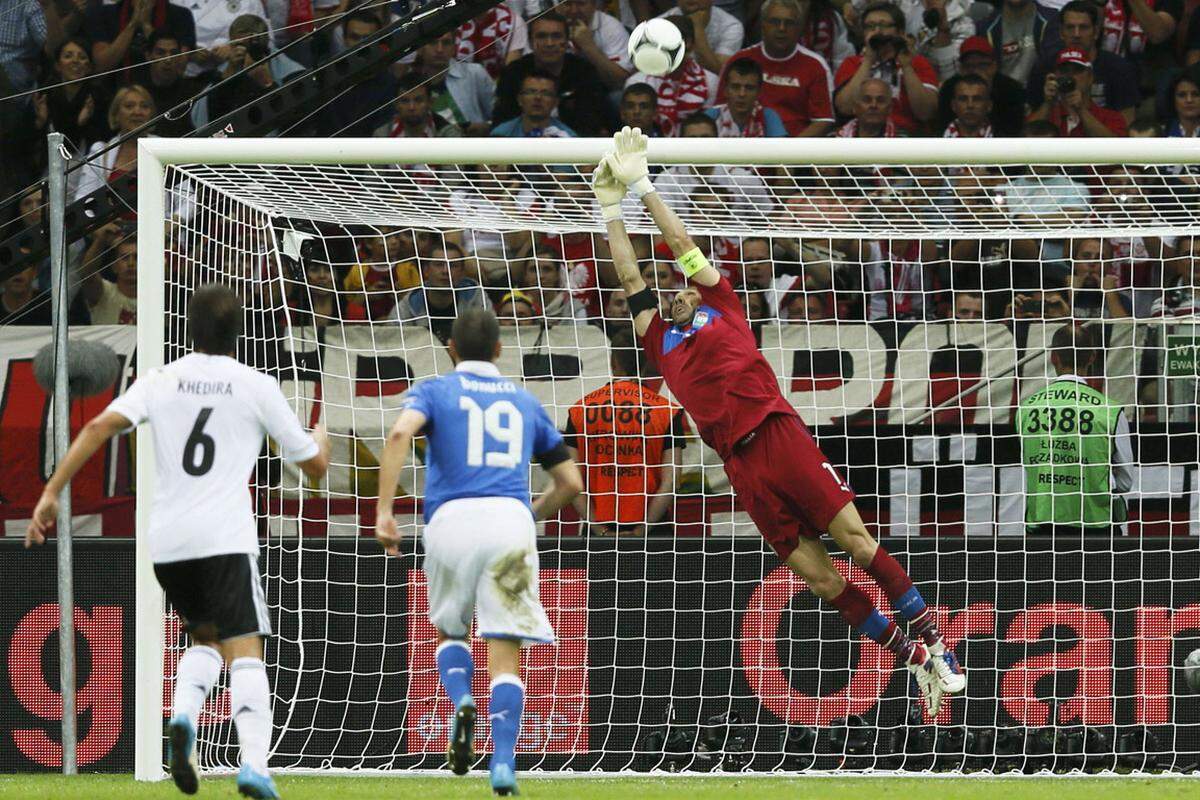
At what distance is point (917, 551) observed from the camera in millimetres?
9148

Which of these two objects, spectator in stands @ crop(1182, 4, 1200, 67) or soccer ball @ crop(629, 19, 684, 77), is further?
spectator in stands @ crop(1182, 4, 1200, 67)

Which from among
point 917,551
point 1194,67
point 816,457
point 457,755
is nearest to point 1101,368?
point 917,551

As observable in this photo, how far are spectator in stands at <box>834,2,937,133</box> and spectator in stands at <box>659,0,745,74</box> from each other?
90 centimetres

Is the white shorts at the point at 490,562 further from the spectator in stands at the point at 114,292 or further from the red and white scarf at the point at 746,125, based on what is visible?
the red and white scarf at the point at 746,125

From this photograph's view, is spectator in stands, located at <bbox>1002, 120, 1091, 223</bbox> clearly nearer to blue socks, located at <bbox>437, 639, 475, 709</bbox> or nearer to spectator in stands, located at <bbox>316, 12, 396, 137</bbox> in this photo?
blue socks, located at <bbox>437, 639, 475, 709</bbox>

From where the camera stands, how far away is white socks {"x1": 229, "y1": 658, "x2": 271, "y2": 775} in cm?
583

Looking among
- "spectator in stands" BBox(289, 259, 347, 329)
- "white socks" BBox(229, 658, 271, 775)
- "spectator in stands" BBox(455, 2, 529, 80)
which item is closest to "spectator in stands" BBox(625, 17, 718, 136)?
"spectator in stands" BBox(455, 2, 529, 80)

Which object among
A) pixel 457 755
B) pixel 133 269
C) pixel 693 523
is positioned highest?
pixel 133 269

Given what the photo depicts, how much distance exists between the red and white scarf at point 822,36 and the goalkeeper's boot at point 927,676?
19.4ft

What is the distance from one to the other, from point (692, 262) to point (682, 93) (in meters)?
4.67

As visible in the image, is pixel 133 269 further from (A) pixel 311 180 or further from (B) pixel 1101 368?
(B) pixel 1101 368

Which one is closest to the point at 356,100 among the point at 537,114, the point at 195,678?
the point at 537,114

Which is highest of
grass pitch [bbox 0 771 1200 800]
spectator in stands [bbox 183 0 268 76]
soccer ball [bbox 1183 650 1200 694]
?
spectator in stands [bbox 183 0 268 76]

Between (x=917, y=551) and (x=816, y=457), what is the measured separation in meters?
1.29
